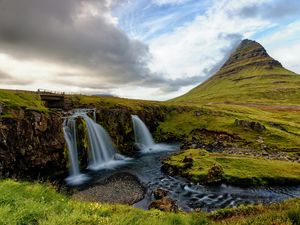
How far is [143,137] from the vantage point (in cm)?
6625

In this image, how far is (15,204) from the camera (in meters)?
10.3

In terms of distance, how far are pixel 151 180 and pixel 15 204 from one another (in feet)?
85.3

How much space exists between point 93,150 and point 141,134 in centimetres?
2179

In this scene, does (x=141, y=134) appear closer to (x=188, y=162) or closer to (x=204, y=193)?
(x=188, y=162)

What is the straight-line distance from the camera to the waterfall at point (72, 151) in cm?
3649

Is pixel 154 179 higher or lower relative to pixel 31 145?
lower

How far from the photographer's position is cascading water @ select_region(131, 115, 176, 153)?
206ft

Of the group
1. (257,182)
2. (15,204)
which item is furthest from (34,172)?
(257,182)

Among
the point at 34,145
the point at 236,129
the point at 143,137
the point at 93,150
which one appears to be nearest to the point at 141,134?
the point at 143,137

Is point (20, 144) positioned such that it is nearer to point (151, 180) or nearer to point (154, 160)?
point (151, 180)

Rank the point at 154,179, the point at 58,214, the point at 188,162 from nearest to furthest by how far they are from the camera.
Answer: the point at 58,214, the point at 154,179, the point at 188,162

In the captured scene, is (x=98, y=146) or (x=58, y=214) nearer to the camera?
(x=58, y=214)

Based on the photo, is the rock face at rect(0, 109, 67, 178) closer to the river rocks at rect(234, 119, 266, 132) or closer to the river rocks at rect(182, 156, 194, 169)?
the river rocks at rect(182, 156, 194, 169)

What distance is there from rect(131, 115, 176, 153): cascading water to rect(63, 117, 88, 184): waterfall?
69.8ft
